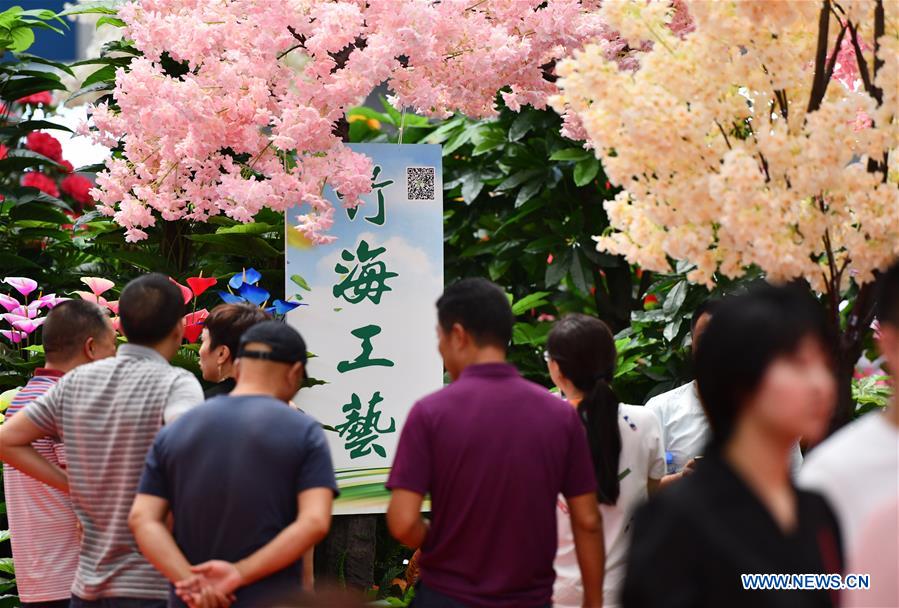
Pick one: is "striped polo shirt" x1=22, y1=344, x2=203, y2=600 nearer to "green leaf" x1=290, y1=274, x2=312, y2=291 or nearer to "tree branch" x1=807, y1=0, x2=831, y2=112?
"green leaf" x1=290, y1=274, x2=312, y2=291

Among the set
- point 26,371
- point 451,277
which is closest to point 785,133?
point 26,371

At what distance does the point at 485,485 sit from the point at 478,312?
419 millimetres

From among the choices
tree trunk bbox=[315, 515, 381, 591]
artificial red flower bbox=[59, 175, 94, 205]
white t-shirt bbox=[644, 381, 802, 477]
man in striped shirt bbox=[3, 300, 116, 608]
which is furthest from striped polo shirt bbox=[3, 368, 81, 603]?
artificial red flower bbox=[59, 175, 94, 205]

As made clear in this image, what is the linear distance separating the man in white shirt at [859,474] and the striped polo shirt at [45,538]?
2.17 metres

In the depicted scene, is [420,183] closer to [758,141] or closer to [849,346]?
[758,141]

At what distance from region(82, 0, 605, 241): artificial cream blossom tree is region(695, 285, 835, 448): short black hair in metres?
2.74

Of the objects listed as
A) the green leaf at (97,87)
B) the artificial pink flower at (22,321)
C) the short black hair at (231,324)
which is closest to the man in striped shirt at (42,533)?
the short black hair at (231,324)

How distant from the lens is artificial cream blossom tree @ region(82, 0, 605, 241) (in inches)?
169

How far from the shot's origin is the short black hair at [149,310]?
9.70 ft

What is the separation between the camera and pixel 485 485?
2.65 metres

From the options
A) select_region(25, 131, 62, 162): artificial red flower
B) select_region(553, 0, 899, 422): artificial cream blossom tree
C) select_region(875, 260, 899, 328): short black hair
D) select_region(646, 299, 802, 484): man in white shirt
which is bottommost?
select_region(646, 299, 802, 484): man in white shirt

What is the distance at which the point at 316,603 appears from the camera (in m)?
1.45

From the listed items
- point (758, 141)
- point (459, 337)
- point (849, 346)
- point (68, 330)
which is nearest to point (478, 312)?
point (459, 337)

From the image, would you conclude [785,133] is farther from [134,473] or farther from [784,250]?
[134,473]
